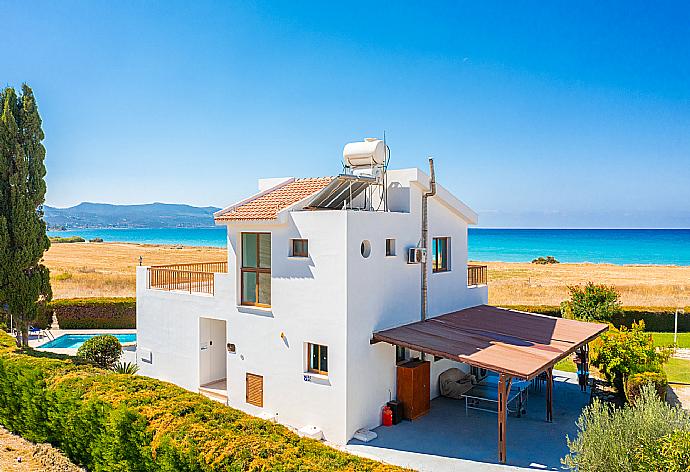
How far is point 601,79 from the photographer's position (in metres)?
28.6

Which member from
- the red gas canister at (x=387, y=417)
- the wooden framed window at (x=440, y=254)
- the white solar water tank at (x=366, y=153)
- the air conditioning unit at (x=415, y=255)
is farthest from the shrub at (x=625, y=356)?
the white solar water tank at (x=366, y=153)

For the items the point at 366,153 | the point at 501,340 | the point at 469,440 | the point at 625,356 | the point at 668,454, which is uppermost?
the point at 366,153

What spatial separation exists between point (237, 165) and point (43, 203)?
957 inches

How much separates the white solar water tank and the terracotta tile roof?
1.12 meters

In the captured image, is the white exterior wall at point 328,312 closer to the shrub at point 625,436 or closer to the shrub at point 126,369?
the shrub at point 126,369

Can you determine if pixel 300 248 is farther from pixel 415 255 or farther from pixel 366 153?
pixel 366 153

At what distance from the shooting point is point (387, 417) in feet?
50.6

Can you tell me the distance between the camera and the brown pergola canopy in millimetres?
13203

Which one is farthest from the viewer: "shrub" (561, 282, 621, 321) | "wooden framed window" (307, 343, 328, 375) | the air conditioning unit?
"shrub" (561, 282, 621, 321)

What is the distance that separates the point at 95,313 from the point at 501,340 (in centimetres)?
2704

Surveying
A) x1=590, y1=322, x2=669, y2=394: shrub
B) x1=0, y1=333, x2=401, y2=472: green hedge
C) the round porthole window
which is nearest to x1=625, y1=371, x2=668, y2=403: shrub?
x1=590, y1=322, x2=669, y2=394: shrub

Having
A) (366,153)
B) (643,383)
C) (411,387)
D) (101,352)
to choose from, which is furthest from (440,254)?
(101,352)

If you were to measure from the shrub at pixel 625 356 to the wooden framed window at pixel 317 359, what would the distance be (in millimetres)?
10428

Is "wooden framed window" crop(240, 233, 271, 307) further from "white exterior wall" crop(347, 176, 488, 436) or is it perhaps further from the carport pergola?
the carport pergola
